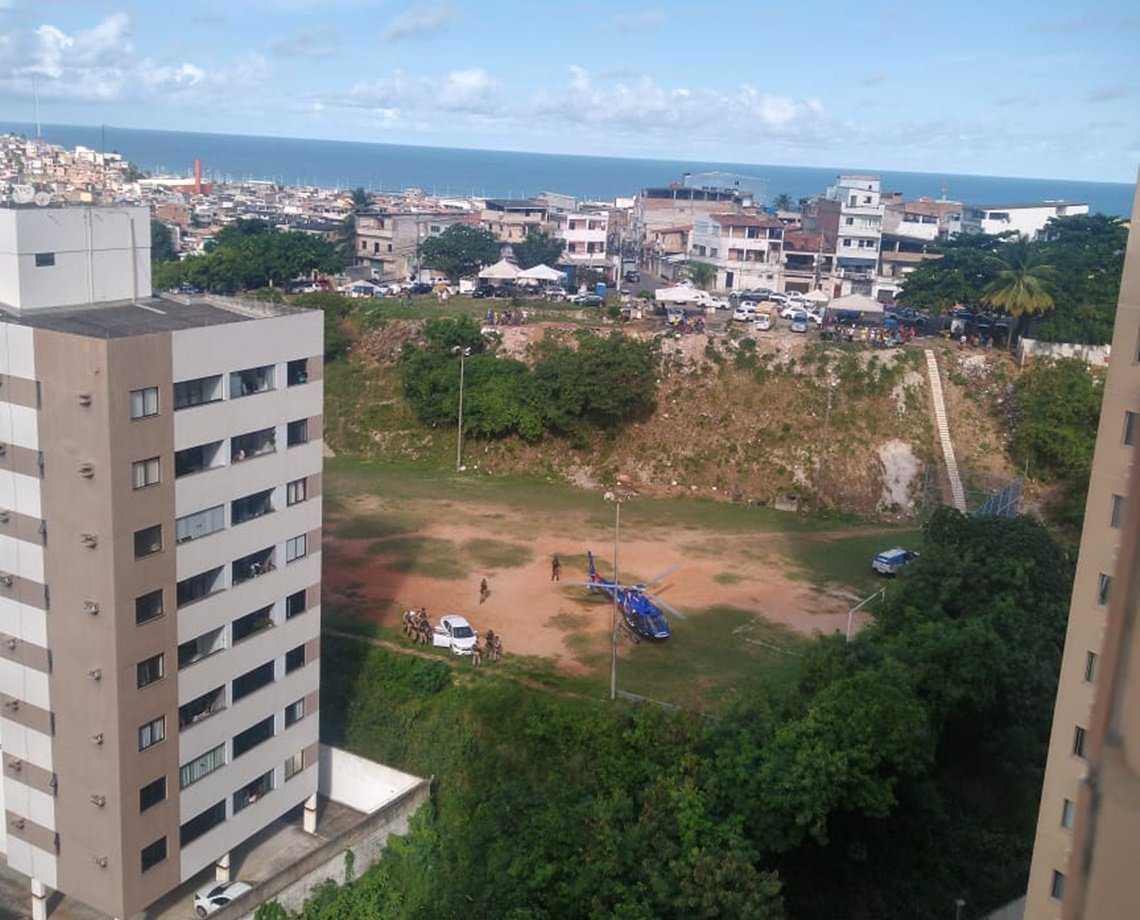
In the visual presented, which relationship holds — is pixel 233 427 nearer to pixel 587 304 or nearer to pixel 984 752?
pixel 984 752

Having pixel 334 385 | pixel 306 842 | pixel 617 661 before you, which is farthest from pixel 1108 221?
Answer: pixel 306 842

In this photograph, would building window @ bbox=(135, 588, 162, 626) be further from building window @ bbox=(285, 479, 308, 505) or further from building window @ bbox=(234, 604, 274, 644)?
building window @ bbox=(285, 479, 308, 505)

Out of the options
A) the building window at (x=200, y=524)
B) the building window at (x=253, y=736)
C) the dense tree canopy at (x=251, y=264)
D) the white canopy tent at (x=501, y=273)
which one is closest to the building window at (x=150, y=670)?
the building window at (x=200, y=524)

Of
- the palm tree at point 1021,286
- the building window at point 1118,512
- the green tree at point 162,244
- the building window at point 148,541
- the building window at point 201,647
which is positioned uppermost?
the building window at point 1118,512

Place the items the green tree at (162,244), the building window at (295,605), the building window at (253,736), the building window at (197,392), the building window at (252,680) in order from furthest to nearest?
the green tree at (162,244), the building window at (295,605), the building window at (253,736), the building window at (252,680), the building window at (197,392)

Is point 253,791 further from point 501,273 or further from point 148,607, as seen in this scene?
point 501,273

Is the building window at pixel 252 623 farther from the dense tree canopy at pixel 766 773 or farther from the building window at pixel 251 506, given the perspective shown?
the dense tree canopy at pixel 766 773
